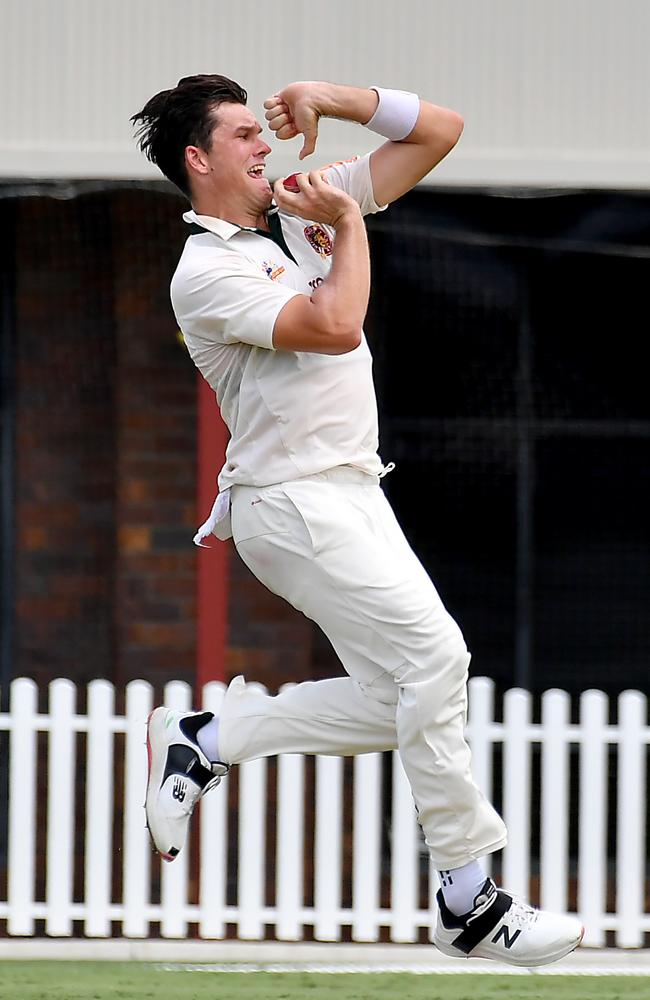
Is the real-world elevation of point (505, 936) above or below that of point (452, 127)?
below

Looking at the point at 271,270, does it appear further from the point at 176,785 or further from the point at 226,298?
the point at 176,785

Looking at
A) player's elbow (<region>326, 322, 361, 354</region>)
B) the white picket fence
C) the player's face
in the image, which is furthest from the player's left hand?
the white picket fence

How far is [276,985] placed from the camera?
5.72 metres

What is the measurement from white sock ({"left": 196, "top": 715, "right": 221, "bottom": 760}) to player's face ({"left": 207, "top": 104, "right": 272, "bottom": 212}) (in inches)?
45.7

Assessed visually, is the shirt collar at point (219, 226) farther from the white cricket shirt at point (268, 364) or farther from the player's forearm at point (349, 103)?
the player's forearm at point (349, 103)

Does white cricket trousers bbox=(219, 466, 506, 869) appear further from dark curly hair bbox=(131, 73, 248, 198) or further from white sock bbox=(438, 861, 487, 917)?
dark curly hair bbox=(131, 73, 248, 198)

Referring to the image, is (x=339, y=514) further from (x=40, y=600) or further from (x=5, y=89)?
(x=40, y=600)

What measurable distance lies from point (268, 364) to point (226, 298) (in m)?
0.17

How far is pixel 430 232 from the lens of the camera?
6680mm

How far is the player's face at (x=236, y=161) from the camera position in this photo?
373 centimetres

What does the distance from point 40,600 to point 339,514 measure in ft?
13.1

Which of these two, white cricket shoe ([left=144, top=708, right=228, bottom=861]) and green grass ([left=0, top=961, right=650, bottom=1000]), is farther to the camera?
green grass ([left=0, top=961, right=650, bottom=1000])

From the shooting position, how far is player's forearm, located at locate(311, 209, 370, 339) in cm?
347

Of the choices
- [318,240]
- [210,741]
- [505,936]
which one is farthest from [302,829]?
[318,240]
